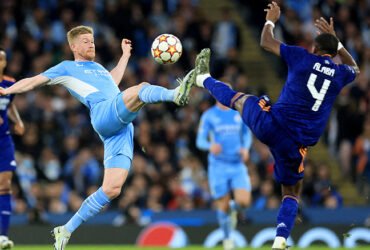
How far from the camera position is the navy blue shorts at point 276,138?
10.3 m

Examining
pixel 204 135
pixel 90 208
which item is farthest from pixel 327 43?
pixel 204 135

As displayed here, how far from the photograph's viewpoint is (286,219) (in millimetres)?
10492

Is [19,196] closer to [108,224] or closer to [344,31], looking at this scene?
[108,224]

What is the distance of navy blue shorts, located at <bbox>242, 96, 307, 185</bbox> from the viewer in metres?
10.3

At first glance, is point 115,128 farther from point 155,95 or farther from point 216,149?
point 216,149

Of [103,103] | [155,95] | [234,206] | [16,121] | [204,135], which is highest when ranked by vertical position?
[155,95]

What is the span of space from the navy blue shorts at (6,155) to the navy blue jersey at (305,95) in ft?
13.3

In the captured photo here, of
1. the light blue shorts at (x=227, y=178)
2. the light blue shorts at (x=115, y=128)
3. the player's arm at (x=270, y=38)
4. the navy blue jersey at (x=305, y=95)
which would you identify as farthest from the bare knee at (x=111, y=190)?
the light blue shorts at (x=227, y=178)

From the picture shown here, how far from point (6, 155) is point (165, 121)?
22.7 ft

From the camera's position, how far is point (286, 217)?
34.4 ft

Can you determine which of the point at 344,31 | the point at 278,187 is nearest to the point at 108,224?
the point at 278,187

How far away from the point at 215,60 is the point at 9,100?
26.3 feet

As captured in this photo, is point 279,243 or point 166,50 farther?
point 166,50

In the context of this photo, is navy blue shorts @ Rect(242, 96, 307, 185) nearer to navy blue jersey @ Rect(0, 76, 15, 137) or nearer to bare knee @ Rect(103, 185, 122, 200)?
bare knee @ Rect(103, 185, 122, 200)
